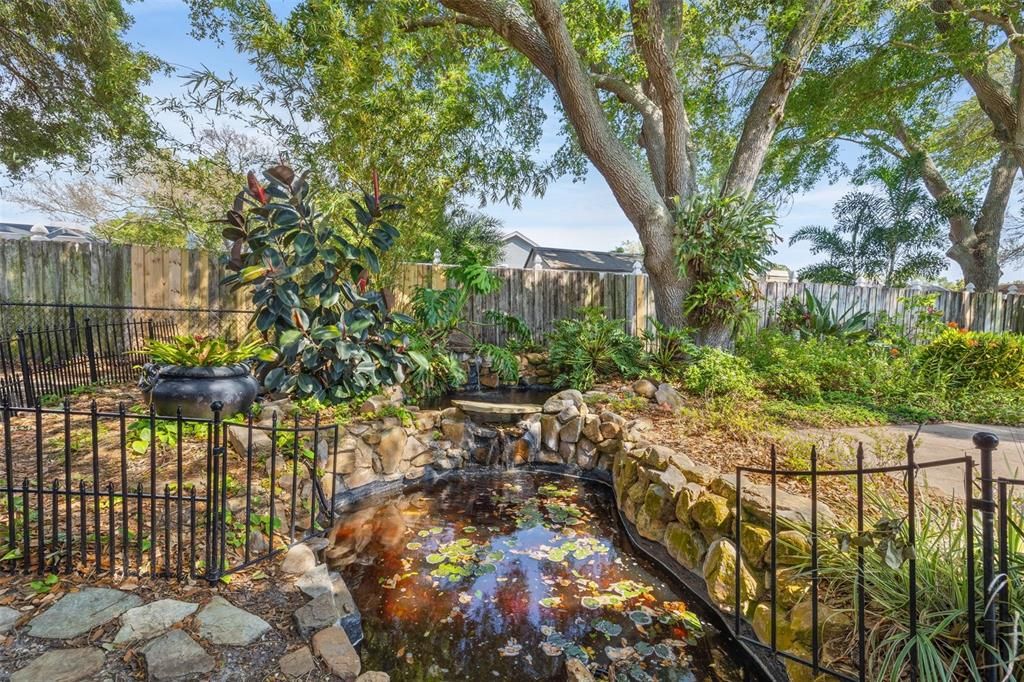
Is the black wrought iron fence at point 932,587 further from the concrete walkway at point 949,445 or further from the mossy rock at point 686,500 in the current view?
the concrete walkway at point 949,445

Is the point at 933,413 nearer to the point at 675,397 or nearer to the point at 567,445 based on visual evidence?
the point at 675,397

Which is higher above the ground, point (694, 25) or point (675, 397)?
point (694, 25)

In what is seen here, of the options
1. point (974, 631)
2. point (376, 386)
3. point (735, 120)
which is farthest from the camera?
point (735, 120)

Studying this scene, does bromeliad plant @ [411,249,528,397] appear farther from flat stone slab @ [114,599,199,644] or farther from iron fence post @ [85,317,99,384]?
flat stone slab @ [114,599,199,644]

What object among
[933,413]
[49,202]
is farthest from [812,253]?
[49,202]

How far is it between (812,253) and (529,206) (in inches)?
235

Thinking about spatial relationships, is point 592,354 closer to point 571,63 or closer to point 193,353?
point 571,63

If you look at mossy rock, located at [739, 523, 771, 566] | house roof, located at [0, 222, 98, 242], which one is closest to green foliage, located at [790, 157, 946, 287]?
mossy rock, located at [739, 523, 771, 566]

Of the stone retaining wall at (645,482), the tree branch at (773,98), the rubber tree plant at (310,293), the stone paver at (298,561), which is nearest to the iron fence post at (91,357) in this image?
the rubber tree plant at (310,293)

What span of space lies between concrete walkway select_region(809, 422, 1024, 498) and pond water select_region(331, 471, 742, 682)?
1.63 meters

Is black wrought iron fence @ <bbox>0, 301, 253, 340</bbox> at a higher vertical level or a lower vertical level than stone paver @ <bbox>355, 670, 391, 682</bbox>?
higher

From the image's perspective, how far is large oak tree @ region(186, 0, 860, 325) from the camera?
466 centimetres

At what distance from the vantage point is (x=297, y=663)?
1.60 metres

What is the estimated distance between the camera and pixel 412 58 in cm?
540
